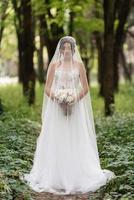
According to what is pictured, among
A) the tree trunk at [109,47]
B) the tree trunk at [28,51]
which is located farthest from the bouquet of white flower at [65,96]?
the tree trunk at [28,51]

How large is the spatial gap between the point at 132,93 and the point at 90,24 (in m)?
5.48

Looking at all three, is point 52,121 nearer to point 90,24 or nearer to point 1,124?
point 1,124

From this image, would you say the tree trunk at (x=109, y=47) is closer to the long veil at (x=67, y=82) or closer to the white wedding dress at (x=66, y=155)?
the long veil at (x=67, y=82)

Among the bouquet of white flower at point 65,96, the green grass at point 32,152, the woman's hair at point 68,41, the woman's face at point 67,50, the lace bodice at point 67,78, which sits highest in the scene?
the woman's hair at point 68,41

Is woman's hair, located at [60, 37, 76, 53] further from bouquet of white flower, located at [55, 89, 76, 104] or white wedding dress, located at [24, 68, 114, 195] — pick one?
bouquet of white flower, located at [55, 89, 76, 104]

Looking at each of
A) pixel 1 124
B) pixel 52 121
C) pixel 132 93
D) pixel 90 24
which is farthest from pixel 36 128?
pixel 132 93

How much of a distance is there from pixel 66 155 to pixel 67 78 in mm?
1319

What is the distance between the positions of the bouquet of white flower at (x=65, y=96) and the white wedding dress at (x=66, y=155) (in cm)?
17

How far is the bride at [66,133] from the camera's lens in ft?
30.5

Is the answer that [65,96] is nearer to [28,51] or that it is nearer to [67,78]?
[67,78]

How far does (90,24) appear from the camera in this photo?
25.1 meters

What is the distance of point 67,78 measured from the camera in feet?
31.6

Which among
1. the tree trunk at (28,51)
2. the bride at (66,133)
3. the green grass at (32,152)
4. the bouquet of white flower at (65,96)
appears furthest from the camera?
the tree trunk at (28,51)

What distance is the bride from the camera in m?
9.29
